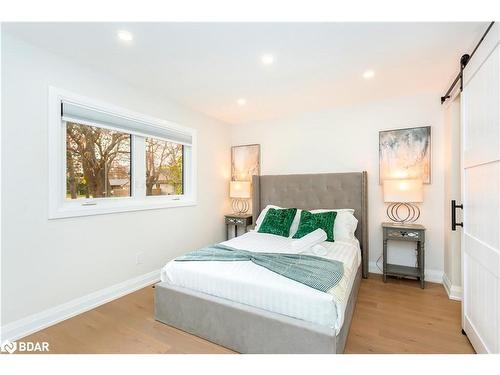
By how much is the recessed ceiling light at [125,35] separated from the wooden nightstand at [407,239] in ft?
10.8

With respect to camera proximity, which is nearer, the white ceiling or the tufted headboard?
the white ceiling

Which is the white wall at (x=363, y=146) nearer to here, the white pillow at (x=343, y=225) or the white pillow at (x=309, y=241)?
the white pillow at (x=343, y=225)

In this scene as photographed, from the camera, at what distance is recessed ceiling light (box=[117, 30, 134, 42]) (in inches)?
72.0

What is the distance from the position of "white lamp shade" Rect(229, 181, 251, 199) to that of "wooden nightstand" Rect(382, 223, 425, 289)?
6.91 ft

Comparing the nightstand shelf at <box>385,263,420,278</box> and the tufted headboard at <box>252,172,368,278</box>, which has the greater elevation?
the tufted headboard at <box>252,172,368,278</box>

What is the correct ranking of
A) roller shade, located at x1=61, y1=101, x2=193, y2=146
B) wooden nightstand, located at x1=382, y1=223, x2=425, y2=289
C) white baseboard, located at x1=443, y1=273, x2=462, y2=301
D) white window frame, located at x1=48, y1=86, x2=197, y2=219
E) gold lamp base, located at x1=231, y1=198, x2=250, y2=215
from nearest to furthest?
white window frame, located at x1=48, y1=86, x2=197, y2=219
roller shade, located at x1=61, y1=101, x2=193, y2=146
white baseboard, located at x1=443, y1=273, x2=462, y2=301
wooden nightstand, located at x1=382, y1=223, x2=425, y2=289
gold lamp base, located at x1=231, y1=198, x2=250, y2=215

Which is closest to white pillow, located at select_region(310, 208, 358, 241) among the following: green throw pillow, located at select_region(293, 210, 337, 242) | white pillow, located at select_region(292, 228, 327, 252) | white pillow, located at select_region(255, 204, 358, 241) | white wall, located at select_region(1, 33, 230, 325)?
white pillow, located at select_region(255, 204, 358, 241)

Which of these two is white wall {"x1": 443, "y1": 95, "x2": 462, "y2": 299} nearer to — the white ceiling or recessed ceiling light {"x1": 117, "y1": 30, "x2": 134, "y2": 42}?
the white ceiling

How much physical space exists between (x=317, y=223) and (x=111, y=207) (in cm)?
241

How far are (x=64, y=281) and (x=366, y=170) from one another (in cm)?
375

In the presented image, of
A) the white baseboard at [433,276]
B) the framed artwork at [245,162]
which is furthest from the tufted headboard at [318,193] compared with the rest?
the white baseboard at [433,276]

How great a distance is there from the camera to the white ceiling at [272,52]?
179cm

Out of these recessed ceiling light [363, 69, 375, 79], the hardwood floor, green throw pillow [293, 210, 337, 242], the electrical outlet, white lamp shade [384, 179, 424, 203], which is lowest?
the hardwood floor
